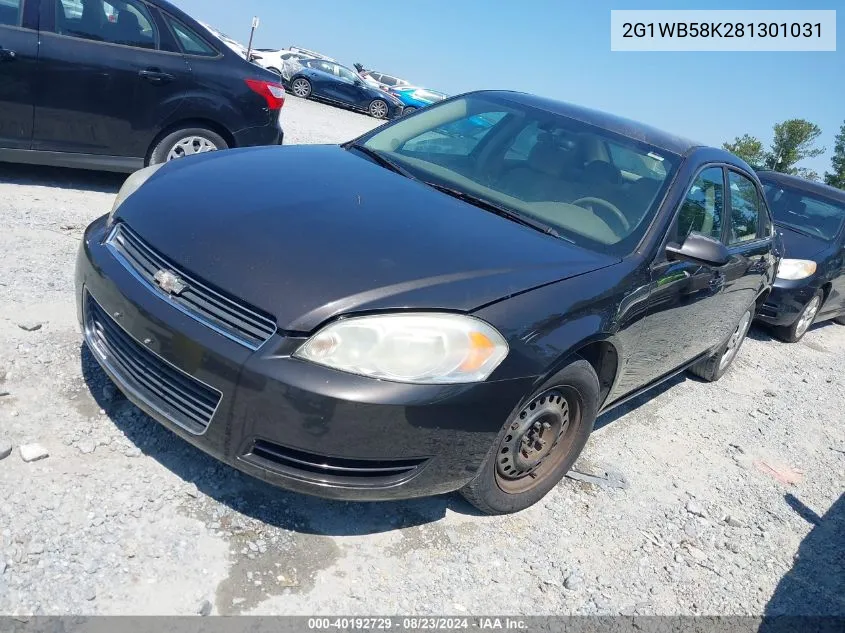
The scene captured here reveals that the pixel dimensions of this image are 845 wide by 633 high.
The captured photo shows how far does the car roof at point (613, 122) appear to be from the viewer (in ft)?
12.6

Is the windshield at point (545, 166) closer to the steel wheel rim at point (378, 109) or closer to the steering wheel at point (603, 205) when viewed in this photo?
the steering wheel at point (603, 205)

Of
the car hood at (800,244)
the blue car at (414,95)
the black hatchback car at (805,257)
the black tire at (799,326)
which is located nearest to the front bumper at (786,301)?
the black hatchback car at (805,257)

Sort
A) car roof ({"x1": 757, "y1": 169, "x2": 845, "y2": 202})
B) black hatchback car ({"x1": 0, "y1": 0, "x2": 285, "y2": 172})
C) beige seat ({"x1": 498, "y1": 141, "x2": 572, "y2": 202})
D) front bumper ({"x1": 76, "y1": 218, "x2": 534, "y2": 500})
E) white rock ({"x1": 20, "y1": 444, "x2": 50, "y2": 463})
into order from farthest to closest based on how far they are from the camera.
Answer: car roof ({"x1": 757, "y1": 169, "x2": 845, "y2": 202}) < black hatchback car ({"x1": 0, "y1": 0, "x2": 285, "y2": 172}) < beige seat ({"x1": 498, "y1": 141, "x2": 572, "y2": 202}) < white rock ({"x1": 20, "y1": 444, "x2": 50, "y2": 463}) < front bumper ({"x1": 76, "y1": 218, "x2": 534, "y2": 500})

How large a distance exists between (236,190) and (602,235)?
1.61m

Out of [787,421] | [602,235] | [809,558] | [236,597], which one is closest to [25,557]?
[236,597]

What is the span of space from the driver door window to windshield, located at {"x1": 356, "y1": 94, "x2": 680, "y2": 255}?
16cm

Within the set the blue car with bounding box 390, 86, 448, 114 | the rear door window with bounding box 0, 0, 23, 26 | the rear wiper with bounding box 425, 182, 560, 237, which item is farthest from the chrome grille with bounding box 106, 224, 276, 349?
the blue car with bounding box 390, 86, 448, 114

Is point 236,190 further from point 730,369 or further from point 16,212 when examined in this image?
Result: point 730,369

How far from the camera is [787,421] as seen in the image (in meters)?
5.19

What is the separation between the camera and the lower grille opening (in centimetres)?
238

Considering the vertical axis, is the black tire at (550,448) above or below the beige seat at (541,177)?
below

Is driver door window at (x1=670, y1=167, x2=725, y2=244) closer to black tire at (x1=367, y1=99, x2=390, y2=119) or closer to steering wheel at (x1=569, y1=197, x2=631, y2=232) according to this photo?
steering wheel at (x1=569, y1=197, x2=631, y2=232)

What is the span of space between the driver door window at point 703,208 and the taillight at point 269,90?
4.00 meters

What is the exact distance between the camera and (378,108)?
25.0 meters
